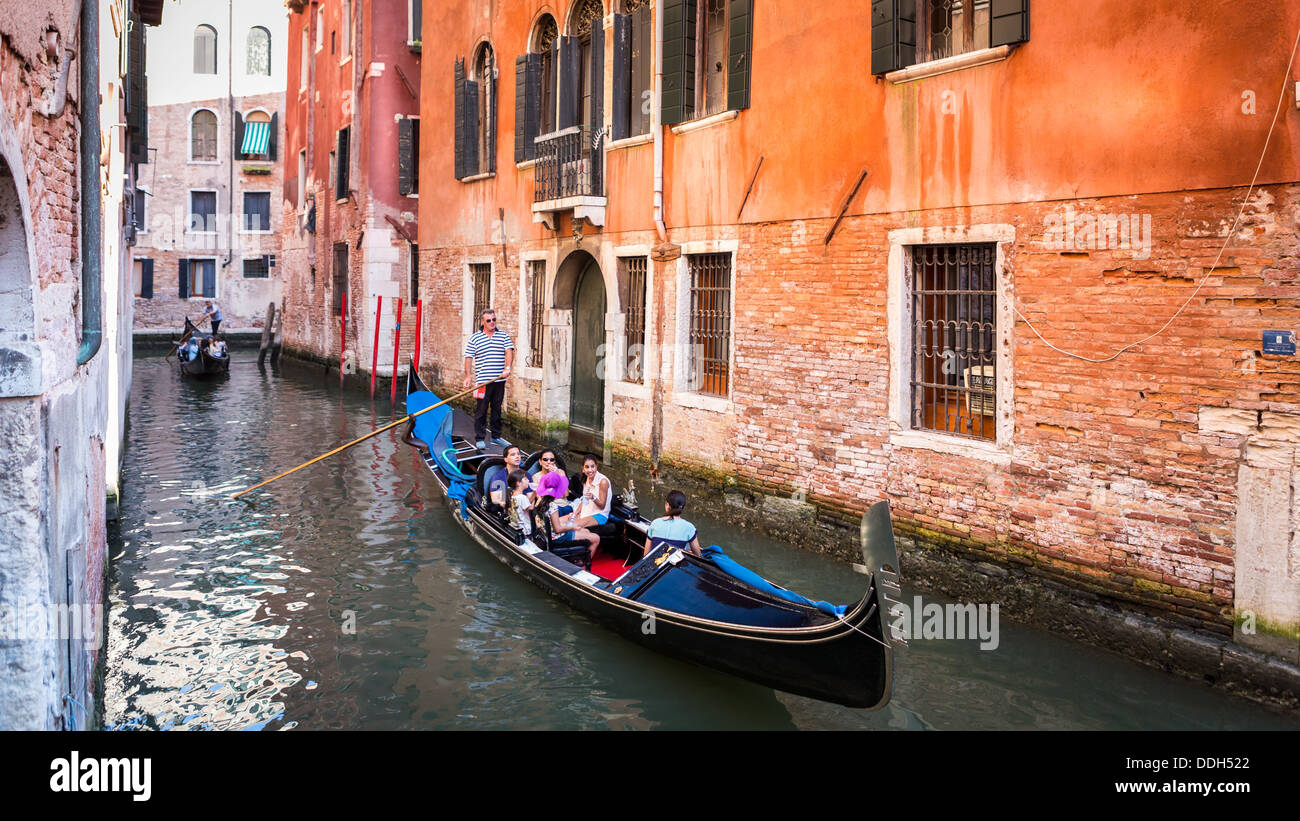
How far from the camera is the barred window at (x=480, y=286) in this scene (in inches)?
537

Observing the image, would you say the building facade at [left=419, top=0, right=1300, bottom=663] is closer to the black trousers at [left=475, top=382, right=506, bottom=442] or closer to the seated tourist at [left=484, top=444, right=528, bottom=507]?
the black trousers at [left=475, top=382, right=506, bottom=442]

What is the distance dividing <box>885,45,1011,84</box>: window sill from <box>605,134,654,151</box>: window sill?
310cm

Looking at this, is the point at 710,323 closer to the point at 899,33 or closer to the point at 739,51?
the point at 739,51

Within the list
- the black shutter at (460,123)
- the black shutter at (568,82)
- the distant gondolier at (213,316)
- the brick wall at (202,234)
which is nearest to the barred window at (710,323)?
the black shutter at (568,82)

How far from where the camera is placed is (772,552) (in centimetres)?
767

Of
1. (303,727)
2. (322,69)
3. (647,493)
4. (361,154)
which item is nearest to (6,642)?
(303,727)

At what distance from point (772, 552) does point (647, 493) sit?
2.18m

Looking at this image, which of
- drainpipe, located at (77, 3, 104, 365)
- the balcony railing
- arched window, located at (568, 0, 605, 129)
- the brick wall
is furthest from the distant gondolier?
drainpipe, located at (77, 3, 104, 365)

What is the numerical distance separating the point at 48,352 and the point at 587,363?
26.6 feet

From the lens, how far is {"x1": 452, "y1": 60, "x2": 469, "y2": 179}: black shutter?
44.5 feet

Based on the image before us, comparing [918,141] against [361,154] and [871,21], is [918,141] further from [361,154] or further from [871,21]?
[361,154]

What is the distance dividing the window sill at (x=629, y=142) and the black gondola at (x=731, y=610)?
3.76 meters
